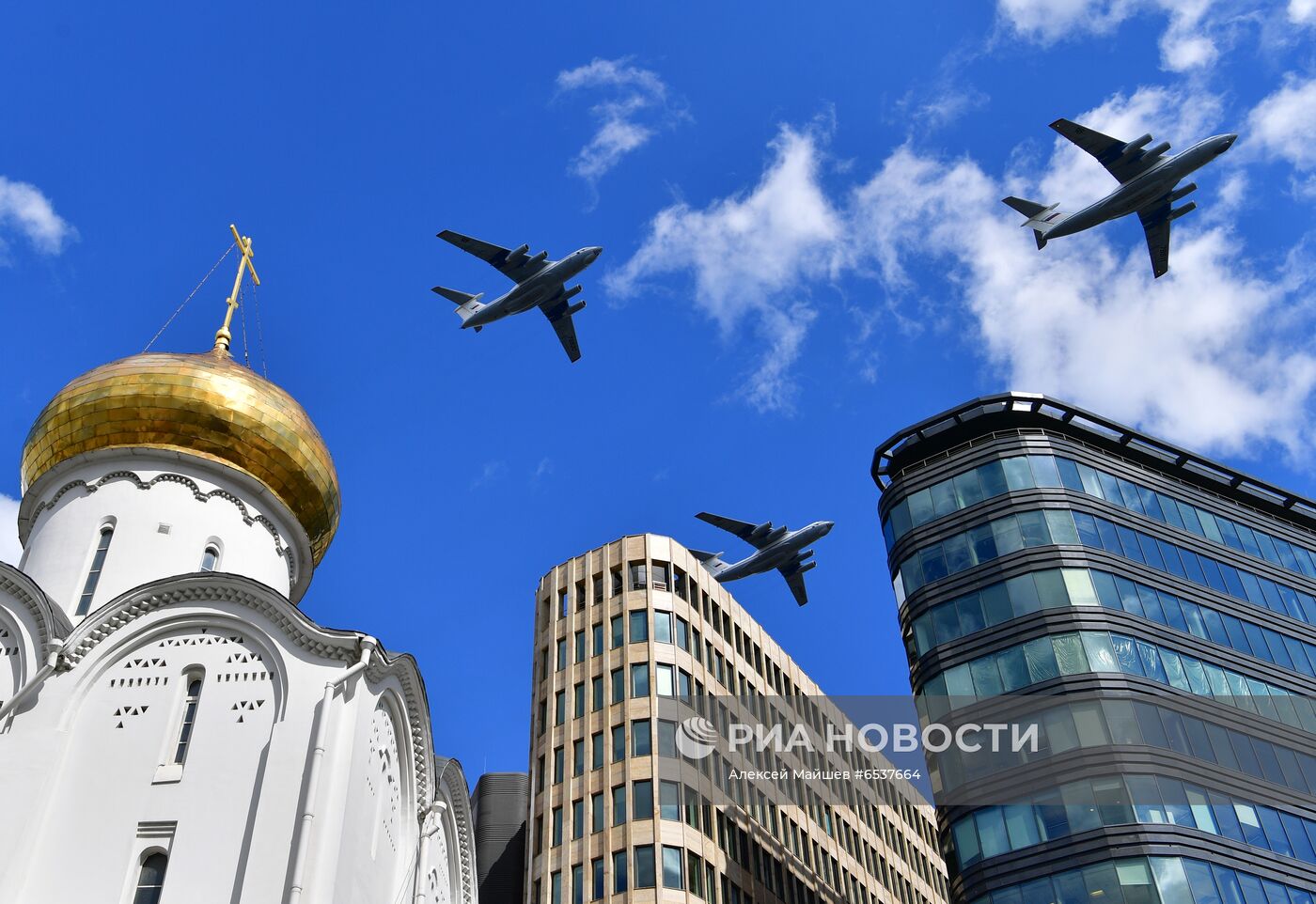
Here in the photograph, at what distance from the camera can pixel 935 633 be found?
40.5 metres

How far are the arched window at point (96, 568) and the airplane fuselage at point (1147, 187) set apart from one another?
33.3m

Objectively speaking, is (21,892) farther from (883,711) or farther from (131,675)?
(883,711)

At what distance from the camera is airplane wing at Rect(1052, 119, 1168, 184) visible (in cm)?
4331

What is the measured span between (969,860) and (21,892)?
1000 inches

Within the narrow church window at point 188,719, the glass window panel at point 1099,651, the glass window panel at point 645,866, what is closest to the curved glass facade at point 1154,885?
the glass window panel at point 1099,651

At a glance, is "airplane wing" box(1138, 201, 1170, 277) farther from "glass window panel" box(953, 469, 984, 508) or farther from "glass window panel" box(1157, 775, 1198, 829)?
"glass window panel" box(1157, 775, 1198, 829)

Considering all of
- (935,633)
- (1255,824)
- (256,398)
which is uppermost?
(935,633)

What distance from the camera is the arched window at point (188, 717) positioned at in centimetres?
2119

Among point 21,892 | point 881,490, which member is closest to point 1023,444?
point 881,490

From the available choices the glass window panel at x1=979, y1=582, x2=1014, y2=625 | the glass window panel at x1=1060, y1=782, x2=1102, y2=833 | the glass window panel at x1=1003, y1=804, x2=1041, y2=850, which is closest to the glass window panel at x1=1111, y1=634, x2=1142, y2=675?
the glass window panel at x1=979, y1=582, x2=1014, y2=625

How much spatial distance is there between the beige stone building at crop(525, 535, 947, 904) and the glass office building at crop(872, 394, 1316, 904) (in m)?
12.3

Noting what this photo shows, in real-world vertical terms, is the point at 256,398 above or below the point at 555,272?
below

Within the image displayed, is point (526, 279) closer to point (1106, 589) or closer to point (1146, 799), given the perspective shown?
point (1106, 589)

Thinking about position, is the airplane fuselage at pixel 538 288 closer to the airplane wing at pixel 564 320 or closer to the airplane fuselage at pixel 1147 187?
the airplane wing at pixel 564 320
